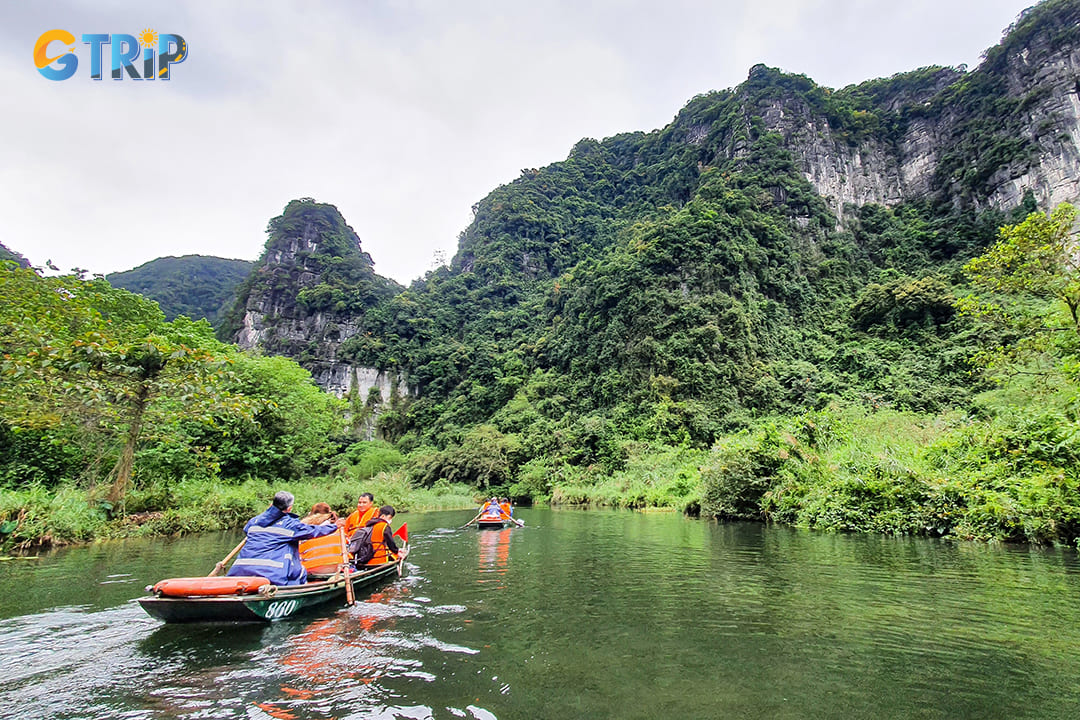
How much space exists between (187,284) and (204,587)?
102m

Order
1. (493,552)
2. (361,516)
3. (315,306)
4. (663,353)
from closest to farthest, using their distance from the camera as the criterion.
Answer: (361,516)
(493,552)
(663,353)
(315,306)

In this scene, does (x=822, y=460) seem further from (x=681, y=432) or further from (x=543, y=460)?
(x=543, y=460)

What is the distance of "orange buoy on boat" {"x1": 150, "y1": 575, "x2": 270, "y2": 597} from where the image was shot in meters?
5.16

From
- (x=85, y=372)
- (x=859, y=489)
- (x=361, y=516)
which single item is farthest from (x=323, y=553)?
(x=859, y=489)

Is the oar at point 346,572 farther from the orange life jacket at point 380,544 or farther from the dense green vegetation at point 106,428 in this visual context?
the dense green vegetation at point 106,428

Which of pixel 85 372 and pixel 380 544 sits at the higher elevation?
→ pixel 85 372

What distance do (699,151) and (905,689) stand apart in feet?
291

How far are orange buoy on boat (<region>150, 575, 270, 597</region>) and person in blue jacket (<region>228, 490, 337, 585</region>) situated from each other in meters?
0.49

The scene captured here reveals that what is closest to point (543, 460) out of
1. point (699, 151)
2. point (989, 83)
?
point (699, 151)

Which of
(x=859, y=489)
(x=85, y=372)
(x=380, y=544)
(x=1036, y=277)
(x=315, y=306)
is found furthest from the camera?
(x=315, y=306)

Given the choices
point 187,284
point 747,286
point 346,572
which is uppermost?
point 187,284

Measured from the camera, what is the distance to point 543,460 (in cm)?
4416

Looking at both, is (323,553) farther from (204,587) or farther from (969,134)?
(969,134)

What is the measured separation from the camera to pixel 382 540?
345 inches
